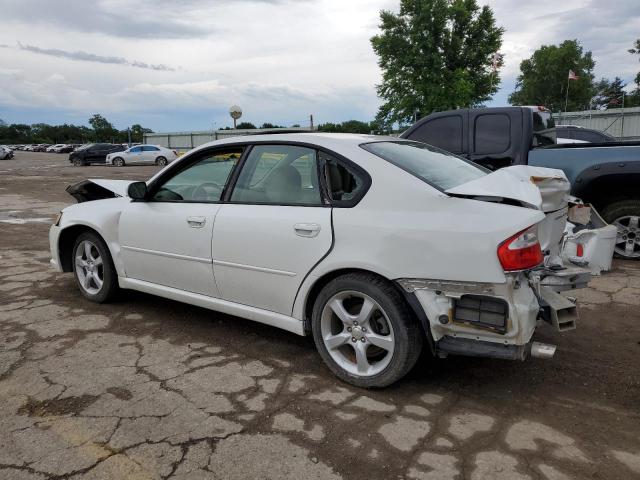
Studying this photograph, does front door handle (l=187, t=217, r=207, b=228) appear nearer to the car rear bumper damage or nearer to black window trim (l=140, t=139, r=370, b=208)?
black window trim (l=140, t=139, r=370, b=208)

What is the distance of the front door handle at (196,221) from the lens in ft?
12.3

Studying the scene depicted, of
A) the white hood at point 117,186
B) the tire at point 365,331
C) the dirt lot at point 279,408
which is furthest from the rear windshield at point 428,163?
the white hood at point 117,186

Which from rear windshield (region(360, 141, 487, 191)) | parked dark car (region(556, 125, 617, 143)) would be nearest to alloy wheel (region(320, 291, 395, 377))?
rear windshield (region(360, 141, 487, 191))

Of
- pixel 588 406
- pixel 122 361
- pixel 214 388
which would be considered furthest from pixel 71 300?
pixel 588 406

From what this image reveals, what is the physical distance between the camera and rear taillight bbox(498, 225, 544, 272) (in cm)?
264

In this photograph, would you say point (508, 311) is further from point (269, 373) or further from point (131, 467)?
point (131, 467)

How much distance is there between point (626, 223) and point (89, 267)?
595cm

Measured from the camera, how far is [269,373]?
133 inches

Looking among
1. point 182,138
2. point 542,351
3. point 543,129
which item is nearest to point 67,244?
point 542,351

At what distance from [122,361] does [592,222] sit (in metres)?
4.01

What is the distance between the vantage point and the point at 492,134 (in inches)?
271

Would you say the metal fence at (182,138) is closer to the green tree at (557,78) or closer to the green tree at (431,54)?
the green tree at (431,54)

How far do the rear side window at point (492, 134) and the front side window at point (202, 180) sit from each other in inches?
164

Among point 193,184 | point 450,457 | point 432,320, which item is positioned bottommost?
point 450,457
